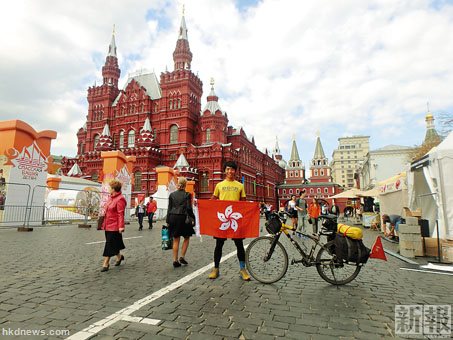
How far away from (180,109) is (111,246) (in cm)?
4047

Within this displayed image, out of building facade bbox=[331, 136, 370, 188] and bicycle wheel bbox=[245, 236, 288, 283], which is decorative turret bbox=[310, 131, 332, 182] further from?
bicycle wheel bbox=[245, 236, 288, 283]

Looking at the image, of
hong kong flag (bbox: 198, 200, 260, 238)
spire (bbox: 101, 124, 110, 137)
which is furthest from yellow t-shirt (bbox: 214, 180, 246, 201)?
spire (bbox: 101, 124, 110, 137)

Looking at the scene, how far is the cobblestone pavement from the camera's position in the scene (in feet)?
8.80

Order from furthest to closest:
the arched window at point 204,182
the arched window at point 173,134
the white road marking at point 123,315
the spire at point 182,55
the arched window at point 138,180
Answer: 1. the spire at point 182,55
2. the arched window at point 173,134
3. the arched window at point 204,182
4. the arched window at point 138,180
5. the white road marking at point 123,315

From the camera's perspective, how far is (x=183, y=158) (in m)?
39.9

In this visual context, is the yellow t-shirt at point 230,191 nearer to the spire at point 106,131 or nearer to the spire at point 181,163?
the spire at point 181,163

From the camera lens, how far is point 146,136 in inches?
1667

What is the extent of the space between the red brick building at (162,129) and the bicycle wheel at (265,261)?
34291mm

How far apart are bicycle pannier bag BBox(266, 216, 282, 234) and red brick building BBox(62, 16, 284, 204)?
3432 cm

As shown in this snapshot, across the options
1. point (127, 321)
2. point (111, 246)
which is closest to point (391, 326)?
point (127, 321)

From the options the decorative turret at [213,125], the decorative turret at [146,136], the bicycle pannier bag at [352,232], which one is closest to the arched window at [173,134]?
the decorative turret at [146,136]

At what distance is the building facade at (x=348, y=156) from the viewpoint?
13112 cm

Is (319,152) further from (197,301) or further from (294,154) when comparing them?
(197,301)

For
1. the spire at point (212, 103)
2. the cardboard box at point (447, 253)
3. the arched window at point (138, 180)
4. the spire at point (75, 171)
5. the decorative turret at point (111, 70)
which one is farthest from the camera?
the decorative turret at point (111, 70)
